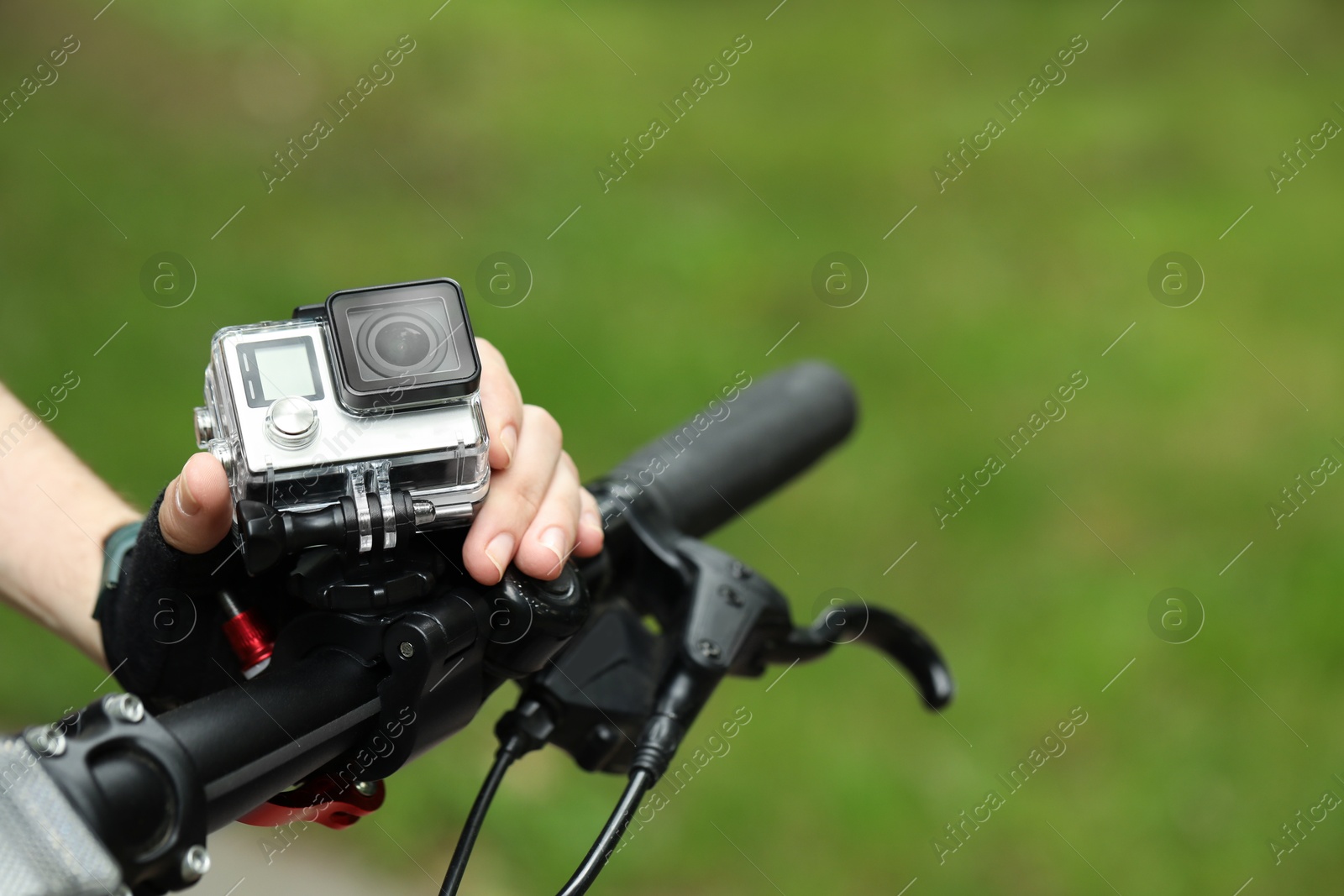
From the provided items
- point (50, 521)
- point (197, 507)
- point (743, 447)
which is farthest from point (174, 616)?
point (743, 447)

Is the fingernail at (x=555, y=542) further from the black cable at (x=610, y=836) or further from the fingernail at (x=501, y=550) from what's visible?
the black cable at (x=610, y=836)

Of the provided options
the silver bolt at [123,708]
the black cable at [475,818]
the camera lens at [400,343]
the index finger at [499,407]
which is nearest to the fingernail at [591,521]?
the index finger at [499,407]

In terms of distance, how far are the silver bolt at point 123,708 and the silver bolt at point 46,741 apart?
0.13ft

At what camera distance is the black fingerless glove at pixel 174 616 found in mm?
1146

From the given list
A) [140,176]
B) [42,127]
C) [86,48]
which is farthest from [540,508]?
[86,48]

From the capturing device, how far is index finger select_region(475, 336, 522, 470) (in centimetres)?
122

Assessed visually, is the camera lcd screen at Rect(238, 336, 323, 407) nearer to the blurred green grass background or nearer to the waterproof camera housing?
the waterproof camera housing

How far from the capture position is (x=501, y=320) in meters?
5.18

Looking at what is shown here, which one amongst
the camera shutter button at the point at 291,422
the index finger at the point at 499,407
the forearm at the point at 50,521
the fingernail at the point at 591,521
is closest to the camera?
the camera shutter button at the point at 291,422

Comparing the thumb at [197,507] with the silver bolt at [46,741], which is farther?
the thumb at [197,507]

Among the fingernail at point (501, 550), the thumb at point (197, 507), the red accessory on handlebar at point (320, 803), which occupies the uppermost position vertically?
the thumb at point (197, 507)

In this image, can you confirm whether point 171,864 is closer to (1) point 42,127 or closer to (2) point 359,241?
(2) point 359,241

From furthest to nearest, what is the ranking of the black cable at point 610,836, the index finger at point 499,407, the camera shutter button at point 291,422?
the index finger at point 499,407 < the black cable at point 610,836 < the camera shutter button at point 291,422

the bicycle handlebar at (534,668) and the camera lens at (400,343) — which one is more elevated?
the camera lens at (400,343)
